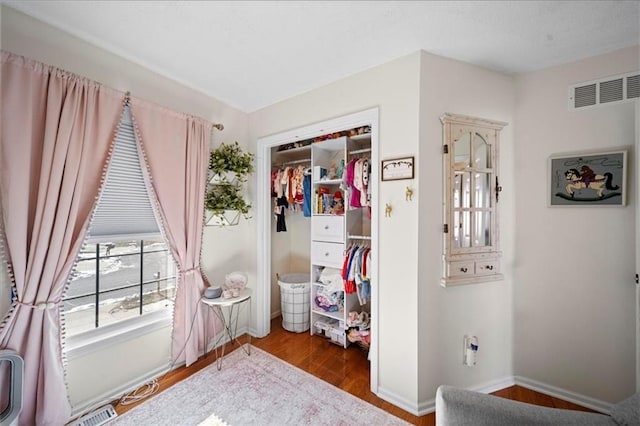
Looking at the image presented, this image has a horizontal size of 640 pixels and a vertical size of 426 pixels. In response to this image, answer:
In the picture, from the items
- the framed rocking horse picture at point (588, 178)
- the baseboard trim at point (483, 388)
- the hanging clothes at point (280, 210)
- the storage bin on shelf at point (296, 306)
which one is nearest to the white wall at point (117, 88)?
the hanging clothes at point (280, 210)

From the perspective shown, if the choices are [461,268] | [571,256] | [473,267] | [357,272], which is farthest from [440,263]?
[571,256]

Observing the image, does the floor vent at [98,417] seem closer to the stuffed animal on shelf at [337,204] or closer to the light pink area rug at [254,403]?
the light pink area rug at [254,403]

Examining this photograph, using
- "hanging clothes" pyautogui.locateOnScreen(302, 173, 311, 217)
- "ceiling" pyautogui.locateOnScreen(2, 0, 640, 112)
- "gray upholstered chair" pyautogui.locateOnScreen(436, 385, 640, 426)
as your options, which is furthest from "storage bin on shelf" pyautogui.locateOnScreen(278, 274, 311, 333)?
"ceiling" pyautogui.locateOnScreen(2, 0, 640, 112)

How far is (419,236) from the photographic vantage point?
5.33 ft

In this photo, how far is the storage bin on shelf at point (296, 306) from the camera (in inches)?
106

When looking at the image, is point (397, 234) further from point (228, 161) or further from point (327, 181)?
point (228, 161)

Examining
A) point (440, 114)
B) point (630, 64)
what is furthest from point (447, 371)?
point (630, 64)

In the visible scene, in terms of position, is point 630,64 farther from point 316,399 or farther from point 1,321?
point 1,321

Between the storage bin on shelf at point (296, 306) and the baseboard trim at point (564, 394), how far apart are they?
76.2 inches

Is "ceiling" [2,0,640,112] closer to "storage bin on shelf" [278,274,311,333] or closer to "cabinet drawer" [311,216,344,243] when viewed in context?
"cabinet drawer" [311,216,344,243]

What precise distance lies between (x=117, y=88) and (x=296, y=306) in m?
2.50

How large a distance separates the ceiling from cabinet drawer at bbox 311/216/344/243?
131cm

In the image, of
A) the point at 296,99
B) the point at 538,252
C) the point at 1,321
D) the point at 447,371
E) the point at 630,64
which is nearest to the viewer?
the point at 1,321

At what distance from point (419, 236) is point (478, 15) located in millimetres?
1313
